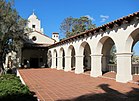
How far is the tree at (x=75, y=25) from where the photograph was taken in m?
46.4

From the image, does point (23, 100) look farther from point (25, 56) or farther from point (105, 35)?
point (25, 56)

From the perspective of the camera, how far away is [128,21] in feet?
40.0

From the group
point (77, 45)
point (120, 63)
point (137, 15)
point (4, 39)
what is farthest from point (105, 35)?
point (4, 39)

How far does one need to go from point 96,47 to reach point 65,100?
→ 30.2ft

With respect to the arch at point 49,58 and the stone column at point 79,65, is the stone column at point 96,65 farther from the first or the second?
the arch at point 49,58

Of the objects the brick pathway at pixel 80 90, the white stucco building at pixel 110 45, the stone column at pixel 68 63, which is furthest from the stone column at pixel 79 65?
the brick pathway at pixel 80 90

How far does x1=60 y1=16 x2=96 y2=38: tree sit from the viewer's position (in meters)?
46.4

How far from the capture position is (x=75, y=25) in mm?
48094

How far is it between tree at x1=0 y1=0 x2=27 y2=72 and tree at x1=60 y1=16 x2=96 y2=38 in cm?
2153

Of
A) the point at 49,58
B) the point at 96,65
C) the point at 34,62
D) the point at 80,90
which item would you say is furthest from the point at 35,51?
the point at 80,90

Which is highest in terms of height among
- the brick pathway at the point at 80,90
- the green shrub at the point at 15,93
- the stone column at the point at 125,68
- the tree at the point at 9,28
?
the tree at the point at 9,28

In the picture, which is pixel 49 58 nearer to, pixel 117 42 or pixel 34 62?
pixel 34 62

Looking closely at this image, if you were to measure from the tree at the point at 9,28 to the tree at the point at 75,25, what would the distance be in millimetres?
21531

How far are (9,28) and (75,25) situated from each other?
26116 millimetres
